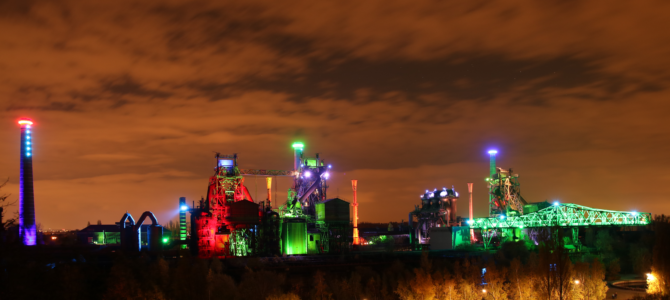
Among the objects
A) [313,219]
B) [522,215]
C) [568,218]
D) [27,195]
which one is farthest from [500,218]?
[27,195]

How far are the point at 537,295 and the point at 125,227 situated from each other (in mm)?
79990

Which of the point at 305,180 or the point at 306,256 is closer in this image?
the point at 306,256

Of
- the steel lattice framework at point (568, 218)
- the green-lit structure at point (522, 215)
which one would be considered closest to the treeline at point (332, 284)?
the green-lit structure at point (522, 215)

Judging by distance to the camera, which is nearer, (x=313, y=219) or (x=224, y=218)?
(x=224, y=218)

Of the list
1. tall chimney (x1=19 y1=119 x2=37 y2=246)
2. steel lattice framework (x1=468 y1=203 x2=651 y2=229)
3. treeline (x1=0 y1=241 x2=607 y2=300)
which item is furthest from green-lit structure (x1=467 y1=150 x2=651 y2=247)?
tall chimney (x1=19 y1=119 x2=37 y2=246)

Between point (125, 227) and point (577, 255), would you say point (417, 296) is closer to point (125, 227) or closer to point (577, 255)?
point (577, 255)

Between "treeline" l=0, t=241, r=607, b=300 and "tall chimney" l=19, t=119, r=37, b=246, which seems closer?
"treeline" l=0, t=241, r=607, b=300

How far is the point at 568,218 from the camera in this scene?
425 feet

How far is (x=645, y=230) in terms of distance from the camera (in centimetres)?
11562

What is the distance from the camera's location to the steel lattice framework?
125 m

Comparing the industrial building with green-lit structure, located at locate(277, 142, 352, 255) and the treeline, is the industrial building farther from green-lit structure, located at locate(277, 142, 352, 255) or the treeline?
the treeline

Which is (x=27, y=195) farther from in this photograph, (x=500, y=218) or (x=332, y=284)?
(x=500, y=218)

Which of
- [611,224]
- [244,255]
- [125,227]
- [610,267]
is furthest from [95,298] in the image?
[611,224]

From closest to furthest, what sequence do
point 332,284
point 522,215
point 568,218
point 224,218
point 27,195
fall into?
point 332,284
point 224,218
point 27,195
point 568,218
point 522,215
